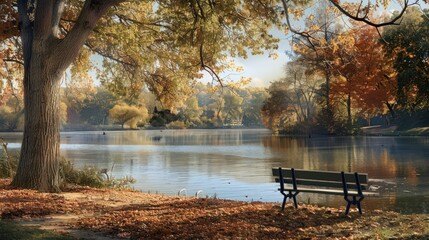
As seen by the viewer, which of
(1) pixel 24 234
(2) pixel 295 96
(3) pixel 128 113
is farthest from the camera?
(3) pixel 128 113

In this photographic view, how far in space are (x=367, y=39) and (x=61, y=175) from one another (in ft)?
141

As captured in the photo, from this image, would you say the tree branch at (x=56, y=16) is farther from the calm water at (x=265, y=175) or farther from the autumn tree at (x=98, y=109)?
the autumn tree at (x=98, y=109)

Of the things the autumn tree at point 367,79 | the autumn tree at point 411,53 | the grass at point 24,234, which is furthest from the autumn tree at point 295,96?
the grass at point 24,234

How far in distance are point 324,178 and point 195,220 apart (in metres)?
2.63

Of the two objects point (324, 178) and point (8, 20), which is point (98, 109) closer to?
point (8, 20)

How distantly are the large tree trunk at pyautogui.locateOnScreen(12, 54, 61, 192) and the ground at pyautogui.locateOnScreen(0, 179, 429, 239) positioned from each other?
1.28 meters

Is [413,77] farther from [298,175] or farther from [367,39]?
[298,175]

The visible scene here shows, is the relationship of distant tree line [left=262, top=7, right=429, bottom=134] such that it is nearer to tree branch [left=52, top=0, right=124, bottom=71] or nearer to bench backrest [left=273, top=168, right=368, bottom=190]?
tree branch [left=52, top=0, right=124, bottom=71]

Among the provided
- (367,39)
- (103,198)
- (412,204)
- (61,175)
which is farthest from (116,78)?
(367,39)

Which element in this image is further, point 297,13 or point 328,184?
point 297,13

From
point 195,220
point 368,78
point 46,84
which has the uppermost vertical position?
point 368,78

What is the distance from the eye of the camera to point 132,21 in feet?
52.4

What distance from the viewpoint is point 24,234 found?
7.03m

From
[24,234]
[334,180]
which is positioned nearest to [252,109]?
[334,180]
